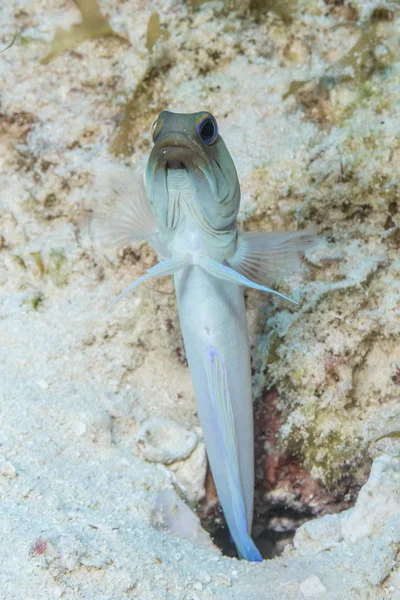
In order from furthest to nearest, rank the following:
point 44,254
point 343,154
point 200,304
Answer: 1. point 44,254
2. point 343,154
3. point 200,304

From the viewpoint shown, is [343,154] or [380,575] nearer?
[380,575]

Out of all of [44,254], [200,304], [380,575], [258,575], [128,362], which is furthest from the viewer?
[44,254]

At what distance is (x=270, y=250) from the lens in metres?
2.49

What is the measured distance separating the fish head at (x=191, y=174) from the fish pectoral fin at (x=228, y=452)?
2.29ft

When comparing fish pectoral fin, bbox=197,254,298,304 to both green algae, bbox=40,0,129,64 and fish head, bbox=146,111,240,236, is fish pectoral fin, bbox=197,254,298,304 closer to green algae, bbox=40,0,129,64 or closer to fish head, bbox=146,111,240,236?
fish head, bbox=146,111,240,236

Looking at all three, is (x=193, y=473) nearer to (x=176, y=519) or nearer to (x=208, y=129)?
(x=176, y=519)

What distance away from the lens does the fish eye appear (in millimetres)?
1998

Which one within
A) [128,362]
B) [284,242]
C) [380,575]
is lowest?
[128,362]

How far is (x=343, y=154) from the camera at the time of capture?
3092 mm

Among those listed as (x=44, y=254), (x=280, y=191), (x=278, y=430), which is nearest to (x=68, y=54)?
(x=44, y=254)

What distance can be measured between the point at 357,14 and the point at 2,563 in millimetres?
3782

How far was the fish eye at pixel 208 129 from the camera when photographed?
2.00 meters

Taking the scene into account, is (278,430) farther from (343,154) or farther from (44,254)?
(44,254)

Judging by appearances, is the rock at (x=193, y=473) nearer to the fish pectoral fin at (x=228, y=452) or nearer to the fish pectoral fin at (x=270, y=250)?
the fish pectoral fin at (x=228, y=452)
